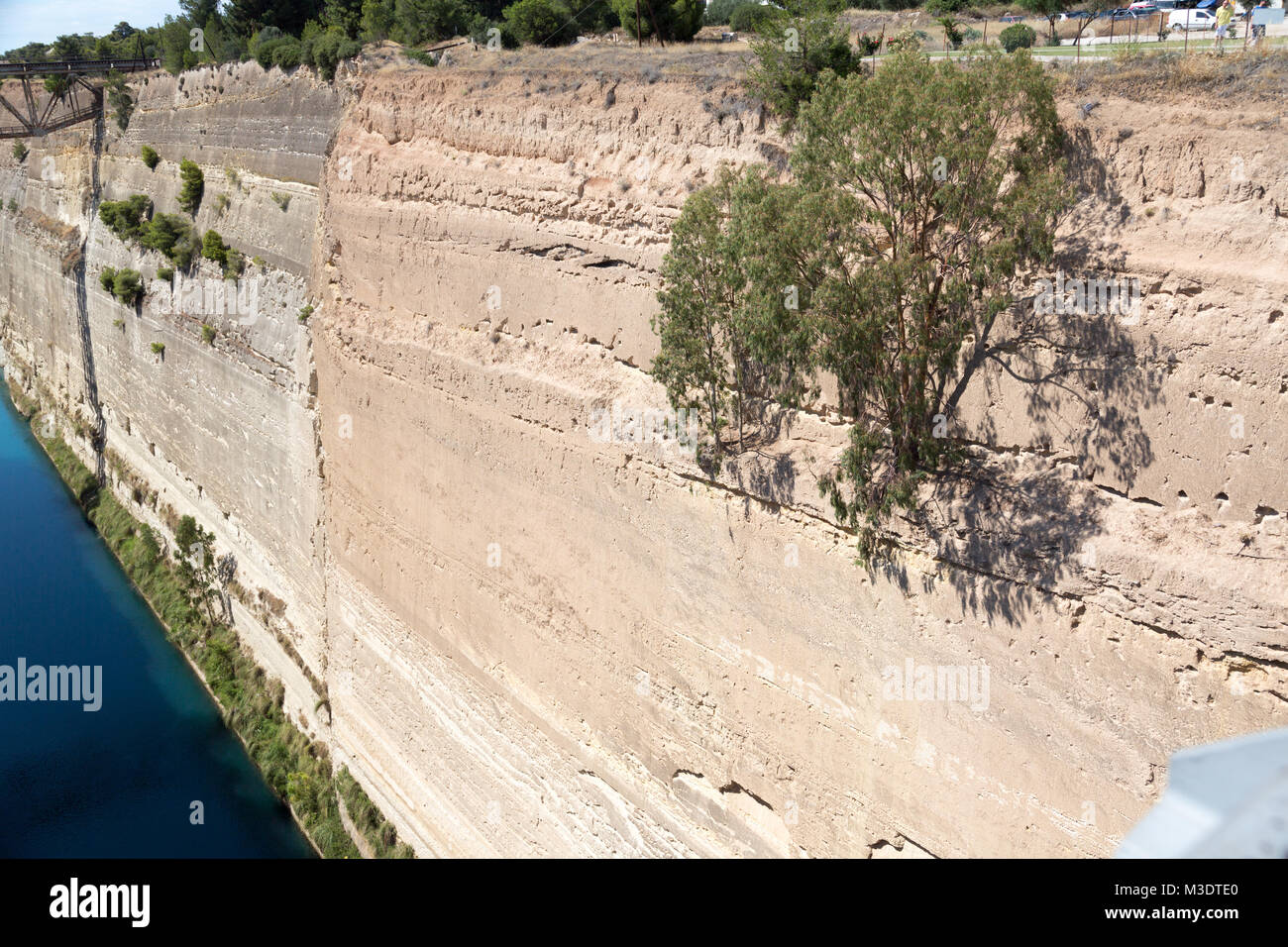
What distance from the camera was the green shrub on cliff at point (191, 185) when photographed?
1459 centimetres

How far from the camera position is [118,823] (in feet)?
37.9

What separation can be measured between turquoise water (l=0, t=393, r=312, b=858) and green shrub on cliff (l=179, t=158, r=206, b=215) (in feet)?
20.1

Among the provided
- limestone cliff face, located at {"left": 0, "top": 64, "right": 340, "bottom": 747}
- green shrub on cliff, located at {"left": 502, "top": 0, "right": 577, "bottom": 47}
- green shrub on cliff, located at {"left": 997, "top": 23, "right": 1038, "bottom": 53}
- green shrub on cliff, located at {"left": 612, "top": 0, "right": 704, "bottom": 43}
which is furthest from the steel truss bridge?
green shrub on cliff, located at {"left": 997, "top": 23, "right": 1038, "bottom": 53}

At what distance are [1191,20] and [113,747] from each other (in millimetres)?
14148

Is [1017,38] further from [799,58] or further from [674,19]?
[674,19]

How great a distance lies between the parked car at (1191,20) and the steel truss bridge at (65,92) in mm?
16223

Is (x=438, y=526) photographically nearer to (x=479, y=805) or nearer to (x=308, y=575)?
(x=479, y=805)

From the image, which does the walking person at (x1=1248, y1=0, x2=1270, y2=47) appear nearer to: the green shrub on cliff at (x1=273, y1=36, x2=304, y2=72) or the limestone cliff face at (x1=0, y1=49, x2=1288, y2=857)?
the limestone cliff face at (x1=0, y1=49, x2=1288, y2=857)

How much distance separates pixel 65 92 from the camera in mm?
18359

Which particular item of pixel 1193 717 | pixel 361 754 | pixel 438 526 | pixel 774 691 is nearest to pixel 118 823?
pixel 361 754

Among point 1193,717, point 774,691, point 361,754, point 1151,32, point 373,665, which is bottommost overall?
point 361,754

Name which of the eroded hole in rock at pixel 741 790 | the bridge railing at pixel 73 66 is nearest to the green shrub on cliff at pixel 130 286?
the bridge railing at pixel 73 66

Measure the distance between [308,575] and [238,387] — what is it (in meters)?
2.68
